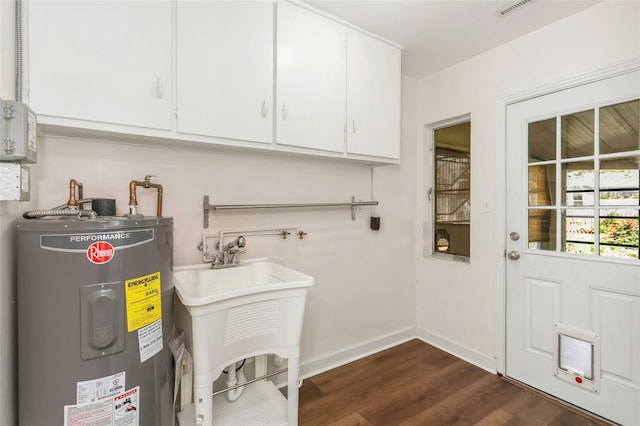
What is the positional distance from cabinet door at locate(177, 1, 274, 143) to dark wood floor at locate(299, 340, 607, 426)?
1.68 m

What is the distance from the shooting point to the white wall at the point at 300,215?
143 cm

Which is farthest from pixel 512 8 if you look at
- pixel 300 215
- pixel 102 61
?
pixel 102 61

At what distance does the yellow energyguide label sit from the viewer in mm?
1086

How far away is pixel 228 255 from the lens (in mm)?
1815

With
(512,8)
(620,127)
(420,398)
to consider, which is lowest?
(420,398)

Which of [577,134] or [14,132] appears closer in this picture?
[14,132]

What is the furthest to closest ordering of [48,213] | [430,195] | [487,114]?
[430,195] < [487,114] < [48,213]

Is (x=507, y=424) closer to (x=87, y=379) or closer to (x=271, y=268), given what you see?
(x=271, y=268)

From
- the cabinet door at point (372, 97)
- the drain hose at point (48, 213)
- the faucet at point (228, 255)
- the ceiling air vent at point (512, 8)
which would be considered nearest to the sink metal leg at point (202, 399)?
the faucet at point (228, 255)

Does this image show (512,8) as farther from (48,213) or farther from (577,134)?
(48,213)

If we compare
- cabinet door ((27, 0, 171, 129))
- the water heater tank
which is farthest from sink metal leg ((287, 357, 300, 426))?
cabinet door ((27, 0, 171, 129))

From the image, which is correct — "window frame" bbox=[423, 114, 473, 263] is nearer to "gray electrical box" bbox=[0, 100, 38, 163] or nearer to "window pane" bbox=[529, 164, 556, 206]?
"window pane" bbox=[529, 164, 556, 206]

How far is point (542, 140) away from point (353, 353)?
211cm

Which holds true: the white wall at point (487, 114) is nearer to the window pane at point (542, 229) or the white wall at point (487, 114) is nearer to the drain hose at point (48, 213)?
the window pane at point (542, 229)
